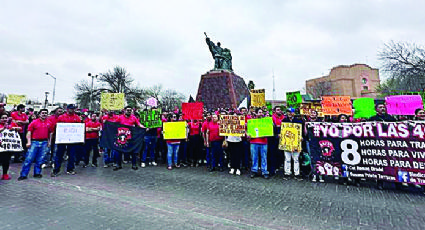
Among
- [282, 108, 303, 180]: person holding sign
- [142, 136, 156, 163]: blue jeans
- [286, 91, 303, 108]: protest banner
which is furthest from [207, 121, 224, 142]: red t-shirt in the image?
[286, 91, 303, 108]: protest banner

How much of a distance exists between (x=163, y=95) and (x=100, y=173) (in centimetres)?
5392

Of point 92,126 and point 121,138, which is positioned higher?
point 92,126

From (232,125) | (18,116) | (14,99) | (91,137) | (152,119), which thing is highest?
(14,99)

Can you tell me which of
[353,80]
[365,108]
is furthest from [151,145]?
[353,80]

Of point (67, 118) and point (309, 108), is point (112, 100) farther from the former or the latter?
point (309, 108)

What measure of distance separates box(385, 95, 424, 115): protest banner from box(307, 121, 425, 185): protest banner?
10.9ft

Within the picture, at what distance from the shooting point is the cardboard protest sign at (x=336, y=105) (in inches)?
328

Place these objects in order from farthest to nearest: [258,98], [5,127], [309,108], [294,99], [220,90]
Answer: [220,90] → [258,98] → [294,99] → [309,108] → [5,127]

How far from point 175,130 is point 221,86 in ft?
37.0

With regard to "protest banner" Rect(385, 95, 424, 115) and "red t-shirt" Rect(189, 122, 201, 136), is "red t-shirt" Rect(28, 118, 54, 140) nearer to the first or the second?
"red t-shirt" Rect(189, 122, 201, 136)

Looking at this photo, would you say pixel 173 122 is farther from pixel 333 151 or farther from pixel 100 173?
pixel 333 151

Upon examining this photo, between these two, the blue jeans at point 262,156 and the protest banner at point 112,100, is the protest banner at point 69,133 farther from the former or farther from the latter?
the blue jeans at point 262,156

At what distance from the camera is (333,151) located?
6016 mm

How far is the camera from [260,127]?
6.69 m
